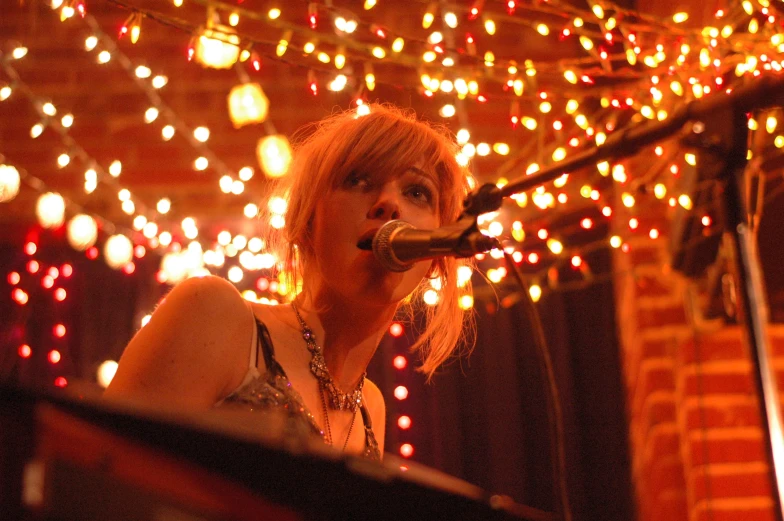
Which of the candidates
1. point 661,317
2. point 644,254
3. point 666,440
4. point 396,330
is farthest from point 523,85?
point 666,440

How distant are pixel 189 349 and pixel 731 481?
1.92 metres

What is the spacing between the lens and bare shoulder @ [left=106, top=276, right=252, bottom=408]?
56.0 inches

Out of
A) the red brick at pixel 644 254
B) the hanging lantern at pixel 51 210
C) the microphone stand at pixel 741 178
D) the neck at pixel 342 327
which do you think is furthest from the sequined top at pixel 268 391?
Result: the hanging lantern at pixel 51 210

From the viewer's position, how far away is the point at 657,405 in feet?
10.0

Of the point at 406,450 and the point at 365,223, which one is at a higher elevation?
the point at 365,223

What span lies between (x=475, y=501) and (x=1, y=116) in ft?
11.9

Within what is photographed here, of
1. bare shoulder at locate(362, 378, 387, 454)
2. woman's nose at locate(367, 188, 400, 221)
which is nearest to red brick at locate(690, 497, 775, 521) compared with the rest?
bare shoulder at locate(362, 378, 387, 454)

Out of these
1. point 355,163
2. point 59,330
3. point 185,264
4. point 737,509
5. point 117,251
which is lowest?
point 737,509

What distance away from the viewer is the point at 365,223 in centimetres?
162

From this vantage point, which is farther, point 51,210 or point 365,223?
point 51,210

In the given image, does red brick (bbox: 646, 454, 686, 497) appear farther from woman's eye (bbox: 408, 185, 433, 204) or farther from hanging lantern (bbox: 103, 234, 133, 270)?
hanging lantern (bbox: 103, 234, 133, 270)

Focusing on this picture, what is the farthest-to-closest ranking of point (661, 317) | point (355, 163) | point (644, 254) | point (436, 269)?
point (644, 254)
point (661, 317)
point (436, 269)
point (355, 163)

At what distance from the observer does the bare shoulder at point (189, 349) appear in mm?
1423

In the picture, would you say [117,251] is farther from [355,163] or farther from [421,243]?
[421,243]
